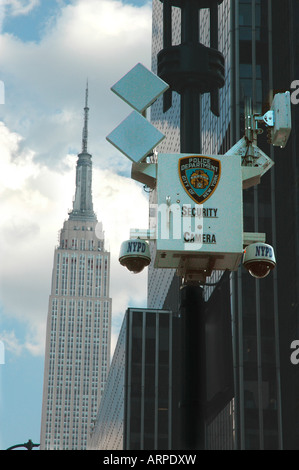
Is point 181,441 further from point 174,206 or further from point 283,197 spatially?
point 283,197

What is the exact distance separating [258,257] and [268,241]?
230 ft

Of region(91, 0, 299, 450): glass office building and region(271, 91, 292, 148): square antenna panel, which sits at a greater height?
region(91, 0, 299, 450): glass office building

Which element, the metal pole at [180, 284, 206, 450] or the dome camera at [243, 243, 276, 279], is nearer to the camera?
the metal pole at [180, 284, 206, 450]

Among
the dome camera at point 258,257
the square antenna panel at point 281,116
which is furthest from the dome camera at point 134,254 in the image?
the square antenna panel at point 281,116

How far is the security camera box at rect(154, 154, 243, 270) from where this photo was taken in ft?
31.0

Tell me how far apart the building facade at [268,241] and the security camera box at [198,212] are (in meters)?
64.0

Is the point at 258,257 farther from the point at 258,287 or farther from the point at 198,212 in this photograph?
the point at 258,287

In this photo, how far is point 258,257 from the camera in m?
10.1

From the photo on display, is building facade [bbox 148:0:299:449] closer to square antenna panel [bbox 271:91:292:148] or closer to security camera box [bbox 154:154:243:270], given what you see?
square antenna panel [bbox 271:91:292:148]

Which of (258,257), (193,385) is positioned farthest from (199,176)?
(193,385)

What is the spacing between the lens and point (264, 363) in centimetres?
7538

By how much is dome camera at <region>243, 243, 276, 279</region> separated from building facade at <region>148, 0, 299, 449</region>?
6364 cm

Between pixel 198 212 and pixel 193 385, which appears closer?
pixel 193 385

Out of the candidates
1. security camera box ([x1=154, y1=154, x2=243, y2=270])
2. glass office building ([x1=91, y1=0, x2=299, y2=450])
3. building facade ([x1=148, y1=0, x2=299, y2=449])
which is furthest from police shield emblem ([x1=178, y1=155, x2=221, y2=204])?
building facade ([x1=148, y1=0, x2=299, y2=449])
